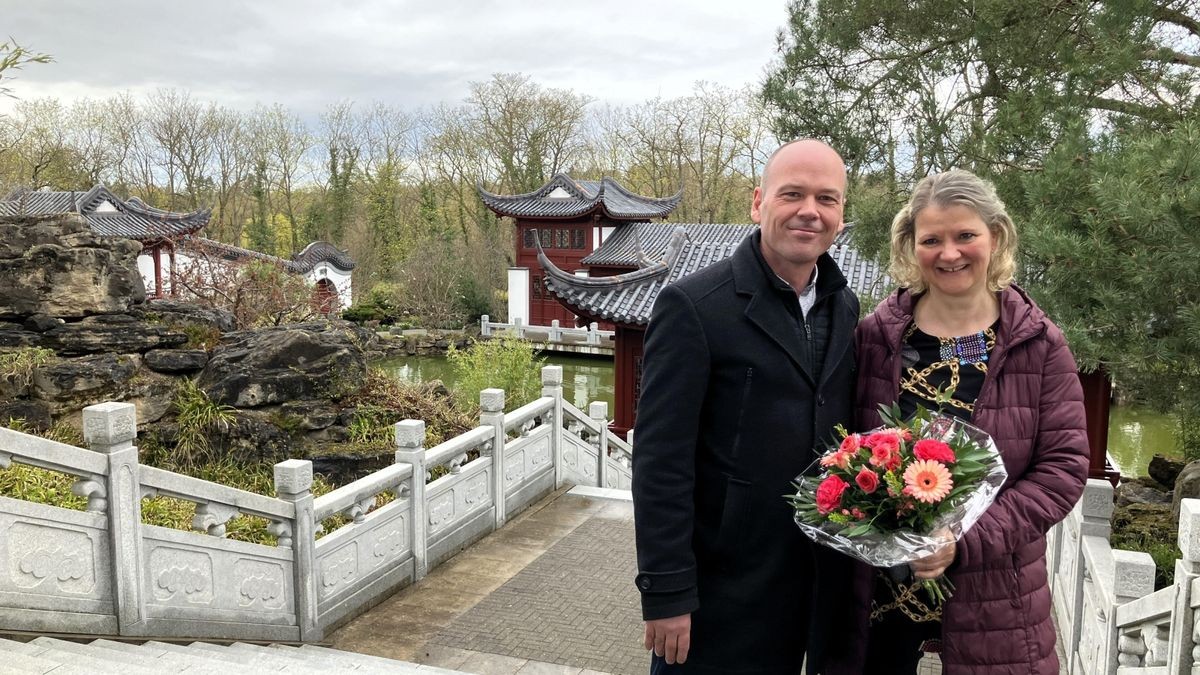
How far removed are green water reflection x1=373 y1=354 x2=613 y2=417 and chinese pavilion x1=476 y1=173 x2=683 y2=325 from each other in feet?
7.45

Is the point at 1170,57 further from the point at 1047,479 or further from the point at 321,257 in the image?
the point at 321,257

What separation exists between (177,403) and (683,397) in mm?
5460

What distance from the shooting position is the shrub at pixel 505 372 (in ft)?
39.2

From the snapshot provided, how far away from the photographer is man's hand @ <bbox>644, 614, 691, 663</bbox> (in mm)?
1771

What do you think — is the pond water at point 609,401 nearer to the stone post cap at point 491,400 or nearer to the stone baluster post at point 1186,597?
the stone post cap at point 491,400

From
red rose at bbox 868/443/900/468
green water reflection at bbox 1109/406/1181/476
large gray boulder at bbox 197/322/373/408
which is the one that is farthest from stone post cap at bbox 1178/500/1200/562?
green water reflection at bbox 1109/406/1181/476

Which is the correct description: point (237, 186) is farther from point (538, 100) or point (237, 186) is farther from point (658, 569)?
point (658, 569)

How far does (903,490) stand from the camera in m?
1.56

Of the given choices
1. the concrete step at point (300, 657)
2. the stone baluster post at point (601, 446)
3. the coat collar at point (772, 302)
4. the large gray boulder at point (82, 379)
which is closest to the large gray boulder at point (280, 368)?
the large gray boulder at point (82, 379)

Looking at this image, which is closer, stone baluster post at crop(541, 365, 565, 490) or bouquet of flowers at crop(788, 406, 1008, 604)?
bouquet of flowers at crop(788, 406, 1008, 604)

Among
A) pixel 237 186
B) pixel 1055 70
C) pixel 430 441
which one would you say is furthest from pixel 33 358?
pixel 237 186

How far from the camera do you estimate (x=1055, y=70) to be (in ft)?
18.4

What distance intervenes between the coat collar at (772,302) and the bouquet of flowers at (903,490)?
243 mm

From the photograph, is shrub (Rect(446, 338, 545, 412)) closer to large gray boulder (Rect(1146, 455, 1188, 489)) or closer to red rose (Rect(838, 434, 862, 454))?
large gray boulder (Rect(1146, 455, 1188, 489))
